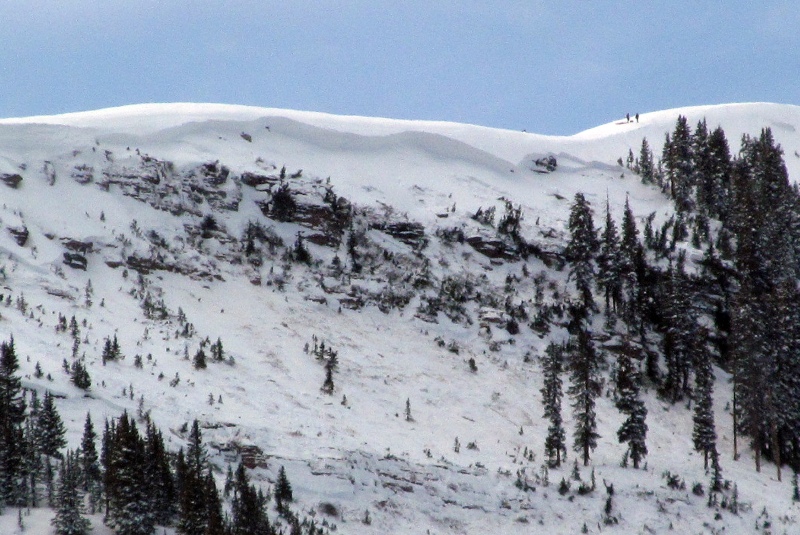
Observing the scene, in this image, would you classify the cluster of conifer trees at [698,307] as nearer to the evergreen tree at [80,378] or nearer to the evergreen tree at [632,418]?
the evergreen tree at [632,418]

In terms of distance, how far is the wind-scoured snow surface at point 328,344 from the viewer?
3403 cm

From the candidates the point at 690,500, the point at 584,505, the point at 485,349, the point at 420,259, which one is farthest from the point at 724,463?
the point at 420,259

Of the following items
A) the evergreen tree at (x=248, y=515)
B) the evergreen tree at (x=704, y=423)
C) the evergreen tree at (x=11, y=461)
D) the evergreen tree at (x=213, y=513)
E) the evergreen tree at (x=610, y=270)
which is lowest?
the evergreen tree at (x=704, y=423)

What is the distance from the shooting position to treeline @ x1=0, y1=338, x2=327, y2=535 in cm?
2541

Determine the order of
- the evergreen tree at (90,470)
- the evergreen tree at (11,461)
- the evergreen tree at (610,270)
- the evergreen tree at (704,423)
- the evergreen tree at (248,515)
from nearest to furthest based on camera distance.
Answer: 1. the evergreen tree at (248,515)
2. the evergreen tree at (11,461)
3. the evergreen tree at (90,470)
4. the evergreen tree at (704,423)
5. the evergreen tree at (610,270)

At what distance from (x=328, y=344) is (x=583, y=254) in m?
24.5

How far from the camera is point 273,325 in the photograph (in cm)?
4825

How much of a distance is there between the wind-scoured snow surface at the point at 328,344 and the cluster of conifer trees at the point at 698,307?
2272 millimetres

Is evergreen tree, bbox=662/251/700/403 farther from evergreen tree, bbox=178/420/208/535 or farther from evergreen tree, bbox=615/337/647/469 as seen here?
evergreen tree, bbox=178/420/208/535

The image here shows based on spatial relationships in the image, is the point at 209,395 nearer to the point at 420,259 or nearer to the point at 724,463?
the point at 420,259

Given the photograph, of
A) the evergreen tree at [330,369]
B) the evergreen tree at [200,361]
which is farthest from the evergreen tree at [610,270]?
the evergreen tree at [200,361]

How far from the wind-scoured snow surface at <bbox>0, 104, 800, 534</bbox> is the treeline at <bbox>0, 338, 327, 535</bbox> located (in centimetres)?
135

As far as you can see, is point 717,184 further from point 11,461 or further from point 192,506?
point 11,461

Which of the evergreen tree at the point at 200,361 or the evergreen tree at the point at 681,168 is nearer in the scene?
the evergreen tree at the point at 200,361
